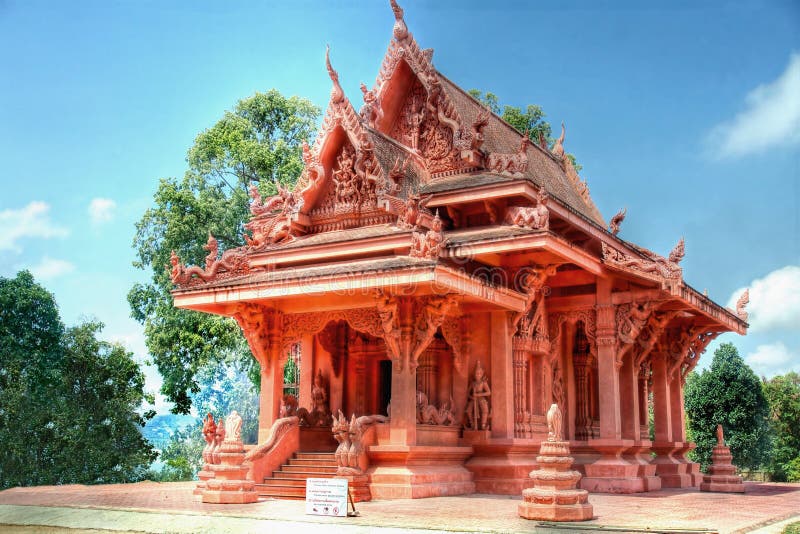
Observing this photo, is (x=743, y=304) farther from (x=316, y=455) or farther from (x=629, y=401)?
(x=316, y=455)

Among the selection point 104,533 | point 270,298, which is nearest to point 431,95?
point 270,298

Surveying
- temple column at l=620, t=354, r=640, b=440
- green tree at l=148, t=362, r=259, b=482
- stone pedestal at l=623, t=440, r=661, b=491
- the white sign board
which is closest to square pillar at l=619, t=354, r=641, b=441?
temple column at l=620, t=354, r=640, b=440

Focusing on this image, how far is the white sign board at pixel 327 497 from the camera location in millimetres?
10453

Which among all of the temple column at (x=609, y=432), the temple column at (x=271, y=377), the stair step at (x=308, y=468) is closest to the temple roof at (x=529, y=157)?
the temple column at (x=609, y=432)

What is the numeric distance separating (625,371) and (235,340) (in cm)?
1268

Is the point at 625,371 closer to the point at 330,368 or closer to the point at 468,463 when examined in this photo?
the point at 468,463

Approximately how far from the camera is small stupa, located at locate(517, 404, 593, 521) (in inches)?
Answer: 387

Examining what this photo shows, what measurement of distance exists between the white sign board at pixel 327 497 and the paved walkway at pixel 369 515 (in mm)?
205

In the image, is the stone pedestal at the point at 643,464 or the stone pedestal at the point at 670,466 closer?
the stone pedestal at the point at 643,464

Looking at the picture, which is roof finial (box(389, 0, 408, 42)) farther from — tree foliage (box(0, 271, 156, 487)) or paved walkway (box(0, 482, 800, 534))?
tree foliage (box(0, 271, 156, 487))

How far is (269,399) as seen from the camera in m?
14.7

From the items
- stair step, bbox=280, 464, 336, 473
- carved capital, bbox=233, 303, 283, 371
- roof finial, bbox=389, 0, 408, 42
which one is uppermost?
roof finial, bbox=389, 0, 408, 42

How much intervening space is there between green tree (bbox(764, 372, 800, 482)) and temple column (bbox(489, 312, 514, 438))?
16717 mm

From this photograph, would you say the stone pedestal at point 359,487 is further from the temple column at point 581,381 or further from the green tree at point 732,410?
the green tree at point 732,410
